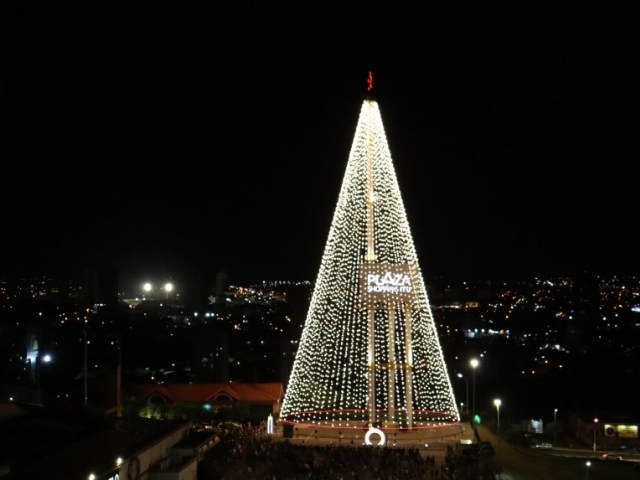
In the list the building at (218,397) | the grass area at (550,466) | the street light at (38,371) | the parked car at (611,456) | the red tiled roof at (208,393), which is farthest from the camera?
the red tiled roof at (208,393)

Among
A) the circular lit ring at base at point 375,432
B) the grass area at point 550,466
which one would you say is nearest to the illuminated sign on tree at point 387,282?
the circular lit ring at base at point 375,432

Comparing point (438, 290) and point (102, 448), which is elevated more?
point (438, 290)

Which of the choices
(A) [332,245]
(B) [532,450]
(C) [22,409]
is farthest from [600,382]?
(C) [22,409]

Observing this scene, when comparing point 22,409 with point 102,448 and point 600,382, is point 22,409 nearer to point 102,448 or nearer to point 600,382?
point 102,448

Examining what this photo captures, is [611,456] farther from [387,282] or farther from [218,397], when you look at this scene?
[218,397]

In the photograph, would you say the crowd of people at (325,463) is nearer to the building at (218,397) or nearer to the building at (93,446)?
the building at (93,446)

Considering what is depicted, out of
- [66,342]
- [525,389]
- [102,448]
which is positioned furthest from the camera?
[66,342]

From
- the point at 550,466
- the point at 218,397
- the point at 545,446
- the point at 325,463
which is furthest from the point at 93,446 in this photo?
the point at 545,446
